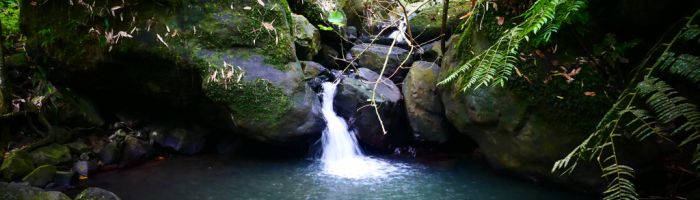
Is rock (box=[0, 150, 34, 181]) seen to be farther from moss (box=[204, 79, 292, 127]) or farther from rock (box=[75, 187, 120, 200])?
moss (box=[204, 79, 292, 127])

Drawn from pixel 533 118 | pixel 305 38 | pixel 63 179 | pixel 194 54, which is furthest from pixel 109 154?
pixel 533 118

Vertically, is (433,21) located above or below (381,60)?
above

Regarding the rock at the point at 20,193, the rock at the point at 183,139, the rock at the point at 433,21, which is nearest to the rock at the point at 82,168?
the rock at the point at 183,139

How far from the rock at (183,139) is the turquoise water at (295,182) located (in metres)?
0.29

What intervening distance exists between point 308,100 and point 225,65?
1.16 meters

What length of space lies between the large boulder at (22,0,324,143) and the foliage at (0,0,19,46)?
759 millimetres

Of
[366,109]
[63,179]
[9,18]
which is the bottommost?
[63,179]

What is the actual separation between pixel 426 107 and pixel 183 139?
141 inches

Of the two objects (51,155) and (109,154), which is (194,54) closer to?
(109,154)

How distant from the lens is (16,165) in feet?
16.0

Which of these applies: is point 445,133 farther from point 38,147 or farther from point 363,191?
point 38,147

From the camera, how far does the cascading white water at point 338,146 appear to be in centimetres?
629

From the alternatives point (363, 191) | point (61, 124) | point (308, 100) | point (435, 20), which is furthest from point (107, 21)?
point (435, 20)

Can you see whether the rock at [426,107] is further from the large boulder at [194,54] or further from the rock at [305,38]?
the rock at [305,38]
